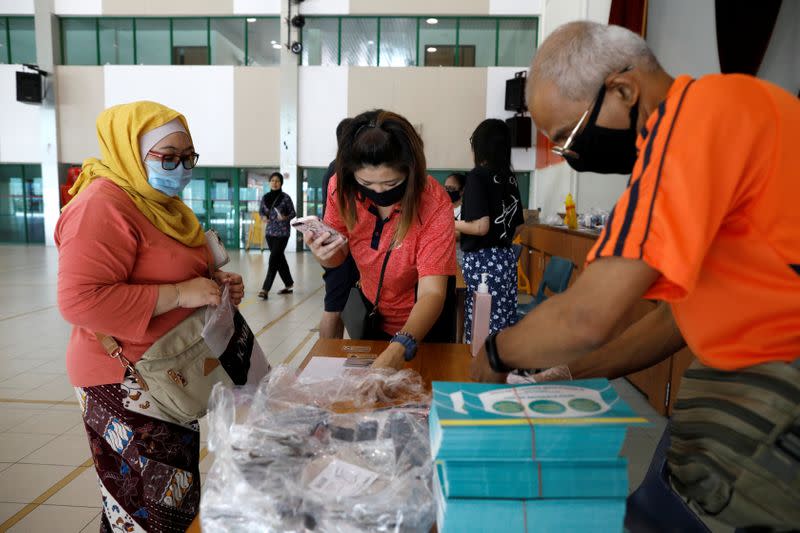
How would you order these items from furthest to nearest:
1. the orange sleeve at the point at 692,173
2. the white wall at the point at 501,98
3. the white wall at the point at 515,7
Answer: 1. the white wall at the point at 501,98
2. the white wall at the point at 515,7
3. the orange sleeve at the point at 692,173

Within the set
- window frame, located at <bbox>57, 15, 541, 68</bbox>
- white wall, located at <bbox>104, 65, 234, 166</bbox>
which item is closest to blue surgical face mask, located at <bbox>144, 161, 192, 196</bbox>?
window frame, located at <bbox>57, 15, 541, 68</bbox>

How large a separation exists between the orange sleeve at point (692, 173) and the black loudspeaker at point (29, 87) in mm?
13411

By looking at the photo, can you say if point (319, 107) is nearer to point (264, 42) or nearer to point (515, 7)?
point (264, 42)

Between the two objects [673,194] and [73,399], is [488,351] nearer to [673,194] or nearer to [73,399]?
[673,194]

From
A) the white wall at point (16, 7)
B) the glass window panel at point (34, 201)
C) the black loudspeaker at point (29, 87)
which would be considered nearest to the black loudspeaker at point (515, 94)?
the black loudspeaker at point (29, 87)

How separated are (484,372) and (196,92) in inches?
467

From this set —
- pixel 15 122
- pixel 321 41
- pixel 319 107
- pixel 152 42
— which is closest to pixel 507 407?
pixel 319 107

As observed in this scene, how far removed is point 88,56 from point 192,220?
12.6m

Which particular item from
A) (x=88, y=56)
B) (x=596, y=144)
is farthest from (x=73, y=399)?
(x=88, y=56)

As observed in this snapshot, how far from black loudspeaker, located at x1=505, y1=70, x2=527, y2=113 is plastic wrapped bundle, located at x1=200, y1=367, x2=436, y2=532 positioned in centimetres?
922

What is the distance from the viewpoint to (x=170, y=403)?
1344 millimetres

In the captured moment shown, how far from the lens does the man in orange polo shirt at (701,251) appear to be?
645 mm

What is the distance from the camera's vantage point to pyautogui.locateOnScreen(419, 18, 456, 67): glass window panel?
35.8 ft

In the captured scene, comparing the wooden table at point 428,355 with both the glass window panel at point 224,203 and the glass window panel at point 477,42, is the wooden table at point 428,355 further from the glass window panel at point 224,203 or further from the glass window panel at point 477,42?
the glass window panel at point 224,203
